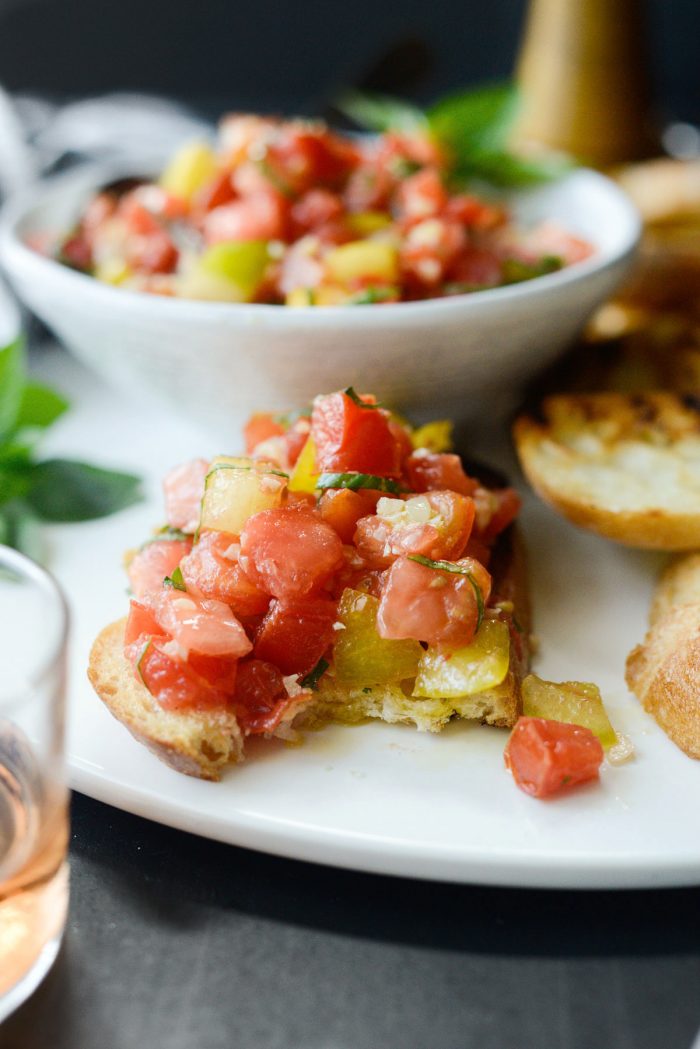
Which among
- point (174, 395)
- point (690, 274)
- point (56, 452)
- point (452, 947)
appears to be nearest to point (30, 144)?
point (56, 452)

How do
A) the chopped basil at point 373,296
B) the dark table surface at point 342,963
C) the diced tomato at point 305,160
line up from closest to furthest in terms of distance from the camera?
the dark table surface at point 342,963 → the chopped basil at point 373,296 → the diced tomato at point 305,160

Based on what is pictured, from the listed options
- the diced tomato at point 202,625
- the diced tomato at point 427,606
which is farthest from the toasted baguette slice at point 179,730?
the diced tomato at point 427,606

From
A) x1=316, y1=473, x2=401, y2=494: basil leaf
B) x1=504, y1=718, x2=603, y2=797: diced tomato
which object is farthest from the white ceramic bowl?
x1=504, y1=718, x2=603, y2=797: diced tomato

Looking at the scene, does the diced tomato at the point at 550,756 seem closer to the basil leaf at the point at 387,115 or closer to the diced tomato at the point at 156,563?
the diced tomato at the point at 156,563

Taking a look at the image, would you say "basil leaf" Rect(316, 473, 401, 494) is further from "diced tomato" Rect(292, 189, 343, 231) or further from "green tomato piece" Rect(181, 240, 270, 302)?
"diced tomato" Rect(292, 189, 343, 231)

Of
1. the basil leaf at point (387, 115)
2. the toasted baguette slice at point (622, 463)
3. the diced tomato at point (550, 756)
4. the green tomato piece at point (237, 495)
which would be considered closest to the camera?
the diced tomato at point (550, 756)
